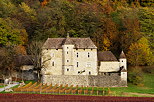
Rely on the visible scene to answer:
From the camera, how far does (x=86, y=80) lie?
6244 cm

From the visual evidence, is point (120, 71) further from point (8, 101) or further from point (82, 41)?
point (8, 101)

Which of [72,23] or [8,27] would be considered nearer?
[8,27]

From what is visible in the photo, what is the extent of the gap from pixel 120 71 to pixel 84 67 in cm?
747

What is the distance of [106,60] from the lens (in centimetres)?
6819

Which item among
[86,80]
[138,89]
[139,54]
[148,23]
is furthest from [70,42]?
[148,23]

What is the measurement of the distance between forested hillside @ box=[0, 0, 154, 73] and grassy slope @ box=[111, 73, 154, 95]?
628 cm

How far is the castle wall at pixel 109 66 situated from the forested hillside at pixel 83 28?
7325mm

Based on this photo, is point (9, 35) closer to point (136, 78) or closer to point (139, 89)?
point (136, 78)

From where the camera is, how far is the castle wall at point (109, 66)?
222 feet

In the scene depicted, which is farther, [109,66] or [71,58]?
[109,66]

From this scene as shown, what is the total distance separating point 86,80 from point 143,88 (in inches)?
434

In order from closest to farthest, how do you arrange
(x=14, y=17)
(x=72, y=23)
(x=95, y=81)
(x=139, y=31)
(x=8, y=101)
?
(x=8, y=101), (x=95, y=81), (x=139, y=31), (x=72, y=23), (x=14, y=17)

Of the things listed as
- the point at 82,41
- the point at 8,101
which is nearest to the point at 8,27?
the point at 82,41

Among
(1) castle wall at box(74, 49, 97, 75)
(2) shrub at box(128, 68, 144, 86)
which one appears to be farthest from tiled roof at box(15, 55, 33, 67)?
(2) shrub at box(128, 68, 144, 86)
